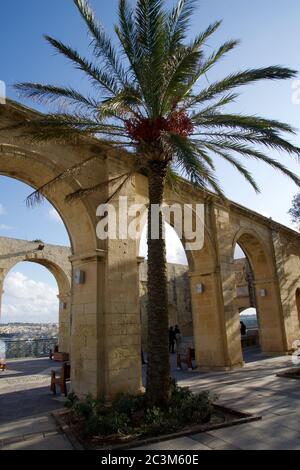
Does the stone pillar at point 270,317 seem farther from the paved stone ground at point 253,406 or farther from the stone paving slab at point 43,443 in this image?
the stone paving slab at point 43,443

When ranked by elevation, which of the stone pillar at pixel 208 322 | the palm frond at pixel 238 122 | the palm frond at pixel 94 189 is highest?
the palm frond at pixel 238 122

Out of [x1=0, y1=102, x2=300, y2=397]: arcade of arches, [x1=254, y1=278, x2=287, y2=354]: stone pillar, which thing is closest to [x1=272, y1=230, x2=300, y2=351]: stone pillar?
[x1=254, y1=278, x2=287, y2=354]: stone pillar

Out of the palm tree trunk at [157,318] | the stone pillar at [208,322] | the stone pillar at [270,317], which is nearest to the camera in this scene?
the palm tree trunk at [157,318]

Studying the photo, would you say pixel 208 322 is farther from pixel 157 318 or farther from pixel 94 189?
pixel 94 189

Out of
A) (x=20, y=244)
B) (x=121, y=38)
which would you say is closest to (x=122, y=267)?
(x=121, y=38)

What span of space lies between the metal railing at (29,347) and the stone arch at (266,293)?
1335cm

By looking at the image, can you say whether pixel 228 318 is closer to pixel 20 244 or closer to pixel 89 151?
pixel 89 151

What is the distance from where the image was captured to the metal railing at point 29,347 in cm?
2066

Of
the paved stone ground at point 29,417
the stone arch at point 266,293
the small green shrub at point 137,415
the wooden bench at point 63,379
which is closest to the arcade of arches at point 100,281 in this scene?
the wooden bench at point 63,379

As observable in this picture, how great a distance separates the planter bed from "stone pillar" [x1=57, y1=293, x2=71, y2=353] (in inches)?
575

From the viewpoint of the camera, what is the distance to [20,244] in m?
18.5

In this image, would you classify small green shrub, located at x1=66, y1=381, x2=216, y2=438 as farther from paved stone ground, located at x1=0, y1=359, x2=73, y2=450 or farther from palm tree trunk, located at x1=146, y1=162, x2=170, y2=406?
paved stone ground, located at x1=0, y1=359, x2=73, y2=450

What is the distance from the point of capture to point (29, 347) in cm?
2142
